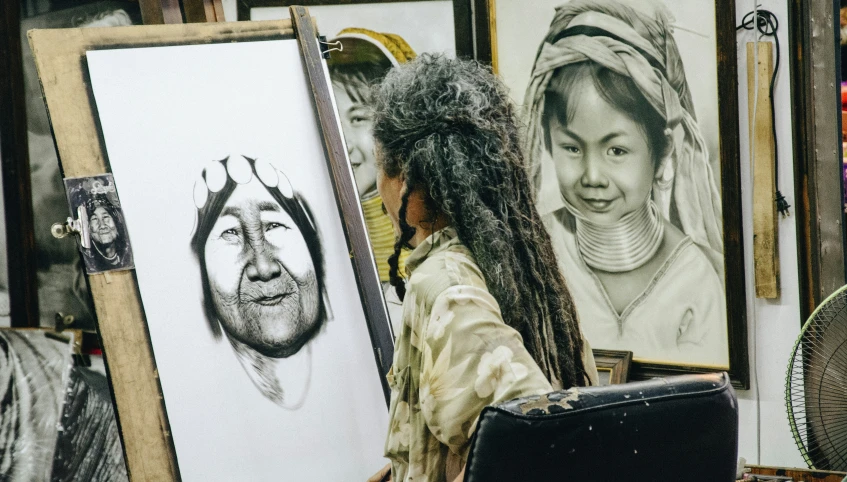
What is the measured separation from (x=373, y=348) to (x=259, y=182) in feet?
1.45

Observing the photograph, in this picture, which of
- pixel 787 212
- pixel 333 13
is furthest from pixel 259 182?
pixel 787 212

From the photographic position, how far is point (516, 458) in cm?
84

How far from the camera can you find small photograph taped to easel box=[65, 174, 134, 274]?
4.48ft

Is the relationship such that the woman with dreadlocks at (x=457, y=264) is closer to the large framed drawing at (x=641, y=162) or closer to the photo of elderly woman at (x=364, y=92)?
the large framed drawing at (x=641, y=162)

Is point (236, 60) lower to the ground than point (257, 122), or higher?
higher

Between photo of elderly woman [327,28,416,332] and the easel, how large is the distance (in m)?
0.81

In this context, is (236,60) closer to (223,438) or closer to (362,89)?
(223,438)

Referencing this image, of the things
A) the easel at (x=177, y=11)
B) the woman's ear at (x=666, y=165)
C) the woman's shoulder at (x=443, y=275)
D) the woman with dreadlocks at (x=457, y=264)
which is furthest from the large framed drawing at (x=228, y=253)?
the woman's ear at (x=666, y=165)

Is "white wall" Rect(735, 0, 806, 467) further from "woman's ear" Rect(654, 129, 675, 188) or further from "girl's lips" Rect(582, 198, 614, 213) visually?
"girl's lips" Rect(582, 198, 614, 213)

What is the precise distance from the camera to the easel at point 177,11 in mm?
1643

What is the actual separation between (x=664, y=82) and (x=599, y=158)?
0.29m

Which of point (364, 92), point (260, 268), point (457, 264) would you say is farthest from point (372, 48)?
point (457, 264)

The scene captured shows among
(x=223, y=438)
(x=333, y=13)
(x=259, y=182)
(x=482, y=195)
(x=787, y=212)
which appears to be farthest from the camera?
(x=333, y=13)

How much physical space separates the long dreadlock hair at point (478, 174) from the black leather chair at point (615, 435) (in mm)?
292
